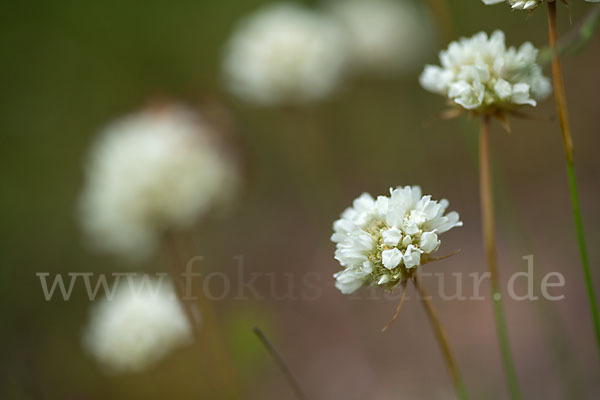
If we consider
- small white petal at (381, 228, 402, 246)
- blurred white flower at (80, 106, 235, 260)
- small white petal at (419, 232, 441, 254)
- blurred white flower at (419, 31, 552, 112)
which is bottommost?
small white petal at (419, 232, 441, 254)

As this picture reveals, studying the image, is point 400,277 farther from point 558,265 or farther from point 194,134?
point 558,265

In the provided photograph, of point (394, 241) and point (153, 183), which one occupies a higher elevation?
point (153, 183)

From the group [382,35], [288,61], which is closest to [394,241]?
[288,61]

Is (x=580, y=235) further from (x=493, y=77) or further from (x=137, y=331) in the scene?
(x=137, y=331)

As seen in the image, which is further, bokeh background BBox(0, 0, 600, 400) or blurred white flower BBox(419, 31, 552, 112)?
bokeh background BBox(0, 0, 600, 400)

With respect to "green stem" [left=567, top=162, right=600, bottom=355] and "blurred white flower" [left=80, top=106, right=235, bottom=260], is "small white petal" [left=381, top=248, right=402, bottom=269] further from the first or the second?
"blurred white flower" [left=80, top=106, right=235, bottom=260]

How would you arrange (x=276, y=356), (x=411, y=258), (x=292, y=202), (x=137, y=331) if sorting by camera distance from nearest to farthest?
(x=411, y=258)
(x=276, y=356)
(x=137, y=331)
(x=292, y=202)

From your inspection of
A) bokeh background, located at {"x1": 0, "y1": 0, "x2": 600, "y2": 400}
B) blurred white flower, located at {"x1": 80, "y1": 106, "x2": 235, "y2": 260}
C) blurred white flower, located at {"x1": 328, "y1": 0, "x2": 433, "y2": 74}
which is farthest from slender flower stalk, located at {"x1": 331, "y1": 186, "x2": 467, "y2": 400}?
blurred white flower, located at {"x1": 328, "y1": 0, "x2": 433, "y2": 74}
